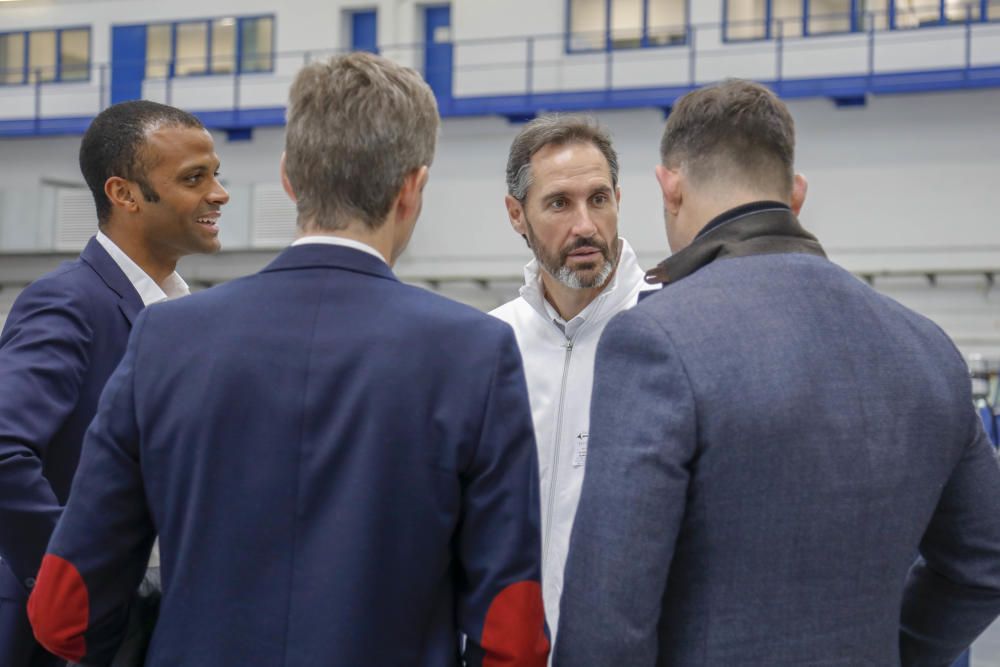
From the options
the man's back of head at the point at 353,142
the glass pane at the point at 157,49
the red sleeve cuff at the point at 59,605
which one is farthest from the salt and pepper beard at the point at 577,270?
the glass pane at the point at 157,49

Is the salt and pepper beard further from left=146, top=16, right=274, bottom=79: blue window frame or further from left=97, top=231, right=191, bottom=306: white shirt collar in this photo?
left=146, top=16, right=274, bottom=79: blue window frame

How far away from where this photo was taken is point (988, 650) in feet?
28.9

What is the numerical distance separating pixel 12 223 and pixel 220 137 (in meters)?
5.08

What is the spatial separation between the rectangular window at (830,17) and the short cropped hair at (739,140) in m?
22.2

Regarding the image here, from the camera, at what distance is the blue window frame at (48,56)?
2902cm

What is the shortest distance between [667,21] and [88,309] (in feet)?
75.5

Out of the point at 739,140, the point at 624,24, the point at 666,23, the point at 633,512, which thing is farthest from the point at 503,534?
the point at 624,24

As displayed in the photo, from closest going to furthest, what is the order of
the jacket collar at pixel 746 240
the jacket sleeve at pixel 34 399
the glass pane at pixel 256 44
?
the jacket collar at pixel 746 240 < the jacket sleeve at pixel 34 399 < the glass pane at pixel 256 44

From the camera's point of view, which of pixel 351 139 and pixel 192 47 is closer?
pixel 351 139

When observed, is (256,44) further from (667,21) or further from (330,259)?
(330,259)

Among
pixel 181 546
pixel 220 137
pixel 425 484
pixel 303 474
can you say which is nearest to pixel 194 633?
pixel 181 546

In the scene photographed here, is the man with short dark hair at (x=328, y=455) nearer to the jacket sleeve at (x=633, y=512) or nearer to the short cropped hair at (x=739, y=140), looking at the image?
the jacket sleeve at (x=633, y=512)

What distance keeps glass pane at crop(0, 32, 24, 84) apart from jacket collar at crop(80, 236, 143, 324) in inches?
1118

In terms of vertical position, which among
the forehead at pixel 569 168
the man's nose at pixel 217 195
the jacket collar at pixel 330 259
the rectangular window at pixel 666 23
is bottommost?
the jacket collar at pixel 330 259
